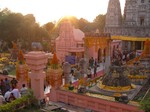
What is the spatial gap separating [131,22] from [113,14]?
4.08 m

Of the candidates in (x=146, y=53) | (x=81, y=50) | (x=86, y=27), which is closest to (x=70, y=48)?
(x=81, y=50)

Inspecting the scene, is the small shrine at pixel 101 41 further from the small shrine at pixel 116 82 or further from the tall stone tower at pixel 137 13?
the tall stone tower at pixel 137 13

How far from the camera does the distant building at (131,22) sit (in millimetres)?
40438

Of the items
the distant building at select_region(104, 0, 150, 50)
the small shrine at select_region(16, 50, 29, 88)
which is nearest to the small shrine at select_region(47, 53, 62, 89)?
the small shrine at select_region(16, 50, 29, 88)

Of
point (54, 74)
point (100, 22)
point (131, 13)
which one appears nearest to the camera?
point (54, 74)

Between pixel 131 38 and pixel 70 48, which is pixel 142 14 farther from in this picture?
pixel 70 48

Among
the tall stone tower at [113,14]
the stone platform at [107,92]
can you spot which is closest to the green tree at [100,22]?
the tall stone tower at [113,14]

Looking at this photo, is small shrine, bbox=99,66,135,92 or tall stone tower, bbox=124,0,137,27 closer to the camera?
small shrine, bbox=99,66,135,92

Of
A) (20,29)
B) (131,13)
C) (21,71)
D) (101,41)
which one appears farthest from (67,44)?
(131,13)

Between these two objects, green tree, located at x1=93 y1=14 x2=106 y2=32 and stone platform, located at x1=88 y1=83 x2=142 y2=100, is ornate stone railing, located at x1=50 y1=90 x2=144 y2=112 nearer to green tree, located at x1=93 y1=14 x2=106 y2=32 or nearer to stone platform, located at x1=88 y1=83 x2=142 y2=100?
stone platform, located at x1=88 y1=83 x2=142 y2=100

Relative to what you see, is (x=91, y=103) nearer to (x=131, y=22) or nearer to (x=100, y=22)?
(x=131, y=22)

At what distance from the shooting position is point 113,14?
144ft

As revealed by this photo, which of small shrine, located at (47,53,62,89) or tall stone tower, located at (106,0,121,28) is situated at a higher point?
tall stone tower, located at (106,0,121,28)

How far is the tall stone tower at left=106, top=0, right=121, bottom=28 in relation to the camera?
4281 cm
